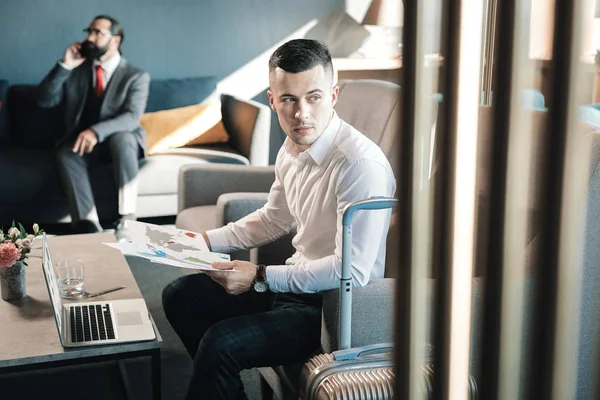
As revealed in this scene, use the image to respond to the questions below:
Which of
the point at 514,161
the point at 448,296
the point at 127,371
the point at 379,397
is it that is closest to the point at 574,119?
the point at 514,161

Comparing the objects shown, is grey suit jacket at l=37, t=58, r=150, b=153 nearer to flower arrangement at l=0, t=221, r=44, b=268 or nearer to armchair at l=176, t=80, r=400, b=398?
armchair at l=176, t=80, r=400, b=398

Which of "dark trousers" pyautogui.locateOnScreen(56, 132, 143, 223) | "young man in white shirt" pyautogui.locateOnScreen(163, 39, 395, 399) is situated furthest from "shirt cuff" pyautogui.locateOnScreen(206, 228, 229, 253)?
"dark trousers" pyautogui.locateOnScreen(56, 132, 143, 223)

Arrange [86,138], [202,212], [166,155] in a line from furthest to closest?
[166,155], [86,138], [202,212]

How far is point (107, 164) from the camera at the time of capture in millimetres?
3830

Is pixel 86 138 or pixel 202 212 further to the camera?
pixel 86 138

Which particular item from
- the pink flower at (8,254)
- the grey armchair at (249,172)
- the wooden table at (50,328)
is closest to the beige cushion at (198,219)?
the grey armchair at (249,172)

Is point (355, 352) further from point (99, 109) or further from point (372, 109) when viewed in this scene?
point (99, 109)

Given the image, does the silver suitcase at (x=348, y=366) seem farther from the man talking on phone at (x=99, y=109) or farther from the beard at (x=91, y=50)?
the beard at (x=91, y=50)

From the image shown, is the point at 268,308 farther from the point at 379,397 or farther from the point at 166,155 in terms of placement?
the point at 166,155

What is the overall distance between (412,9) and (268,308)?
→ 5.05ft

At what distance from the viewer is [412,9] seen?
49cm

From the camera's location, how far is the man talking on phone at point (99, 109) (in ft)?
12.1

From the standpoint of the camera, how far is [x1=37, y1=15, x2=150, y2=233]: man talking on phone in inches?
146

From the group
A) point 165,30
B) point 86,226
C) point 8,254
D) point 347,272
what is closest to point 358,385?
point 347,272
